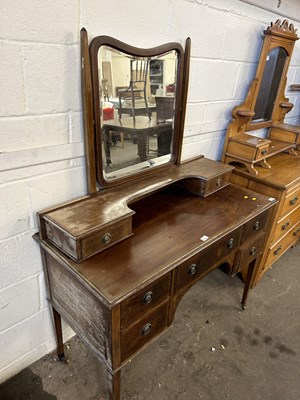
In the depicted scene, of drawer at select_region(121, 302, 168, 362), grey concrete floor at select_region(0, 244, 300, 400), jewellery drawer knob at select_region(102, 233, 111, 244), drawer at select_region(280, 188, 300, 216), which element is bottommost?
grey concrete floor at select_region(0, 244, 300, 400)

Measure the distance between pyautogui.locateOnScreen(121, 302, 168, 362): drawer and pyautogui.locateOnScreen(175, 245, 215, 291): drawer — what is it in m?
0.12

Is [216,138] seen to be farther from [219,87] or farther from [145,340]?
[145,340]

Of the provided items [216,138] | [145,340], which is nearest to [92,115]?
[145,340]

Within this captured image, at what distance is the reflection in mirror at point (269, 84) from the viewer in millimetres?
1977

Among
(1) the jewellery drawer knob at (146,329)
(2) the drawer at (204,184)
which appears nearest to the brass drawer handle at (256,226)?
(2) the drawer at (204,184)

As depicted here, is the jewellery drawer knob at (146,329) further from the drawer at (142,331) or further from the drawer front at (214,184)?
the drawer front at (214,184)

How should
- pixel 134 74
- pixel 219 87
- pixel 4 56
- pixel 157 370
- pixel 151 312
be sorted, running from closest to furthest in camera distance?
pixel 4 56 < pixel 151 312 < pixel 134 74 < pixel 157 370 < pixel 219 87

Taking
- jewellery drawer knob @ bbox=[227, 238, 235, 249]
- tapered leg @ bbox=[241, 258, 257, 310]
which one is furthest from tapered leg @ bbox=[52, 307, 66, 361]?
tapered leg @ bbox=[241, 258, 257, 310]

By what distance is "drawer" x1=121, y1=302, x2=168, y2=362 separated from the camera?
1043 millimetres

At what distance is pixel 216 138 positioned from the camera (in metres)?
1.98

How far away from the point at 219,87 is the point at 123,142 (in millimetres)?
833

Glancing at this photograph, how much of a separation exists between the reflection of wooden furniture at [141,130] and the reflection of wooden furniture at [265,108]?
1.95ft

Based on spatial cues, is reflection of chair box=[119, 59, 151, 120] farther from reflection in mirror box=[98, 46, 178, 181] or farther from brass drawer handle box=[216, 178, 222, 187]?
brass drawer handle box=[216, 178, 222, 187]

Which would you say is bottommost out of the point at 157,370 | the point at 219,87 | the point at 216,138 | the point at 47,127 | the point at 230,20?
the point at 157,370
